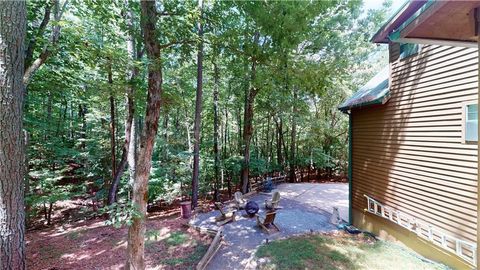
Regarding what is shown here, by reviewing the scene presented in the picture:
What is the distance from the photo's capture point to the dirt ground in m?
5.53

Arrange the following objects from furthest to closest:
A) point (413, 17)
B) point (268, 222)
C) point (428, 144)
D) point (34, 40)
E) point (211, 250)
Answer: point (268, 222) < point (34, 40) < point (211, 250) < point (428, 144) < point (413, 17)

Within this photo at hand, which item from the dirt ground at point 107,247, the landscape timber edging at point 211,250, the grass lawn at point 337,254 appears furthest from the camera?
the dirt ground at point 107,247

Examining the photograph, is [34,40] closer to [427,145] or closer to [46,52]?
[46,52]

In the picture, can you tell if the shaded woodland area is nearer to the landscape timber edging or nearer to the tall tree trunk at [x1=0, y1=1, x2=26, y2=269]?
the tall tree trunk at [x1=0, y1=1, x2=26, y2=269]

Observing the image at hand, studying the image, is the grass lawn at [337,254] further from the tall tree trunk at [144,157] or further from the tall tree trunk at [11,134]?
the tall tree trunk at [11,134]

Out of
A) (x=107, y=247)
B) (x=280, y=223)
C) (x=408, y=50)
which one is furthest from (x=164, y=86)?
(x=408, y=50)

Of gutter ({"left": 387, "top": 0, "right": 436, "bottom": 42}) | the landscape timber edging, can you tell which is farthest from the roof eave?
the landscape timber edging

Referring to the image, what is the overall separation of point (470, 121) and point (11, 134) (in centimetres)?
797

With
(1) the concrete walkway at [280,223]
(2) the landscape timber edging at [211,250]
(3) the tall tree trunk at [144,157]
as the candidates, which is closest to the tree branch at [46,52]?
(3) the tall tree trunk at [144,157]

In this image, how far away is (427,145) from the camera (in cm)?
503

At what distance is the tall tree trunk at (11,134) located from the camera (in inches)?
145

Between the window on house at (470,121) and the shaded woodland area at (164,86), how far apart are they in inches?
97.0

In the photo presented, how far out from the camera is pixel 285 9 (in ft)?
15.8

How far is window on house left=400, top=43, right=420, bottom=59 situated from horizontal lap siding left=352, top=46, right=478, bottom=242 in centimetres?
13
